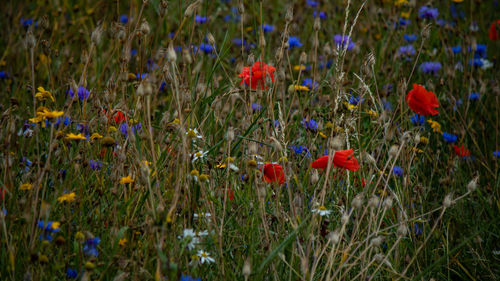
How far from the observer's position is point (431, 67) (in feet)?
9.19

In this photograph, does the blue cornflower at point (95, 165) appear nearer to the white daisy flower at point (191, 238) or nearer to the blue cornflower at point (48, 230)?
the blue cornflower at point (48, 230)

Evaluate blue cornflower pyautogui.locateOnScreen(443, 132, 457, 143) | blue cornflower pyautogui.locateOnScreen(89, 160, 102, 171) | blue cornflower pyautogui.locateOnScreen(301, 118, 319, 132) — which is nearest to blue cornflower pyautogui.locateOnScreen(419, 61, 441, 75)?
blue cornflower pyautogui.locateOnScreen(443, 132, 457, 143)

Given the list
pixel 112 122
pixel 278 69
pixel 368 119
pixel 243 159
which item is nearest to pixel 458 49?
pixel 368 119

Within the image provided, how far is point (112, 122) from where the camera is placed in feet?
6.09

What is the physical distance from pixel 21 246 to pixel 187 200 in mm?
437

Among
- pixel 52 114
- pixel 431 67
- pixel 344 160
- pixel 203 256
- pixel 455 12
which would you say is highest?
pixel 52 114

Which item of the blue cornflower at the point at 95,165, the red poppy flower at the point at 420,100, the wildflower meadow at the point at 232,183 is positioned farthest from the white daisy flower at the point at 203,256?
the red poppy flower at the point at 420,100

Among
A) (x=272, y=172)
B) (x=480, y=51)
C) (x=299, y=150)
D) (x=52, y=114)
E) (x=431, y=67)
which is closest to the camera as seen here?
(x=52, y=114)

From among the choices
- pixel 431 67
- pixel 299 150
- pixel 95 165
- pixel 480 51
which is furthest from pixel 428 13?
pixel 95 165

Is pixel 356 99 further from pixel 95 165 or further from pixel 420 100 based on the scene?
pixel 95 165

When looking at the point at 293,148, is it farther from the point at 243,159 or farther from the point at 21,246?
the point at 21,246

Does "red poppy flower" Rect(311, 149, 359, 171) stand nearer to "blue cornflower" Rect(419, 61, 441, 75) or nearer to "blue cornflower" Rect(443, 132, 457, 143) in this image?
"blue cornflower" Rect(443, 132, 457, 143)

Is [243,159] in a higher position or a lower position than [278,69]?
lower

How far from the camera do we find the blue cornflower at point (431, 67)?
9.16 ft
